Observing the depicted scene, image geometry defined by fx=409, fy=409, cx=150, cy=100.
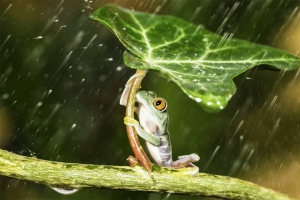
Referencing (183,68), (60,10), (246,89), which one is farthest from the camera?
(246,89)

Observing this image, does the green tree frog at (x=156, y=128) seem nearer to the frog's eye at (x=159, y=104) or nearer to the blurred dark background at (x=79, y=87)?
the frog's eye at (x=159, y=104)

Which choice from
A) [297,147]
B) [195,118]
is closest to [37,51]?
[195,118]

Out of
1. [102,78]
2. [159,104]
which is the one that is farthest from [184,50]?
[102,78]

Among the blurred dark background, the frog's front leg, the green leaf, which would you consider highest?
the green leaf

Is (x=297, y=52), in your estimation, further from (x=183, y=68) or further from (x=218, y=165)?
(x=183, y=68)

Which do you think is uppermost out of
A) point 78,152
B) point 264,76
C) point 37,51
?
point 264,76

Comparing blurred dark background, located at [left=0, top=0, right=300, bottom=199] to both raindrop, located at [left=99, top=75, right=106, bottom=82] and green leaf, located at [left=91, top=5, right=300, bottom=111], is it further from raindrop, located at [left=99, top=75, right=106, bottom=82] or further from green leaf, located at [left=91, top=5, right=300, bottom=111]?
green leaf, located at [left=91, top=5, right=300, bottom=111]

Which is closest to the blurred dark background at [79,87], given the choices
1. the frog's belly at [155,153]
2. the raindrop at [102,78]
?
the raindrop at [102,78]

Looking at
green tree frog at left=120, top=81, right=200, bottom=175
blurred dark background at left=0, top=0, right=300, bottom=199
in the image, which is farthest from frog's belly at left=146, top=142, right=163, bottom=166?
blurred dark background at left=0, top=0, right=300, bottom=199
